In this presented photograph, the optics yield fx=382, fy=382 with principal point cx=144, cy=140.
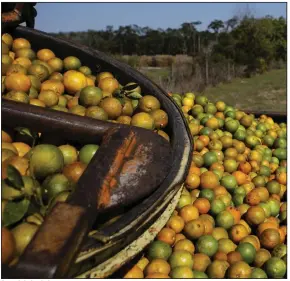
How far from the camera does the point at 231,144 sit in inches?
189

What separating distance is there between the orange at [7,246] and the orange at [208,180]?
2475 millimetres

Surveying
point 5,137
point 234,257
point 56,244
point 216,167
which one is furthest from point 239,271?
point 5,137

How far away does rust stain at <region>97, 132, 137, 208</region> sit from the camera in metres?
1.88

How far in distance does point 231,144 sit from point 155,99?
5.91 ft

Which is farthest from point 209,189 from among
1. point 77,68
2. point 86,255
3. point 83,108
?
point 86,255

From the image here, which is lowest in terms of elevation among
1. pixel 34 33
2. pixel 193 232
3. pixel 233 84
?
pixel 233 84

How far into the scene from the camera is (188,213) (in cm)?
336

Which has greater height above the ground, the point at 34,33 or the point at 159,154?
the point at 34,33

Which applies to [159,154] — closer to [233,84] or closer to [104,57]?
[104,57]

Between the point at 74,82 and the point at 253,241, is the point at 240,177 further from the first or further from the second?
the point at 74,82

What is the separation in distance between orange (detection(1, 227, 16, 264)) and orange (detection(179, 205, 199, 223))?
6.25 feet

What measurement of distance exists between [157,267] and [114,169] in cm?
110

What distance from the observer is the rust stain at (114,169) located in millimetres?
1883

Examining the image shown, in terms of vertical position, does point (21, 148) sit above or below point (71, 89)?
below
